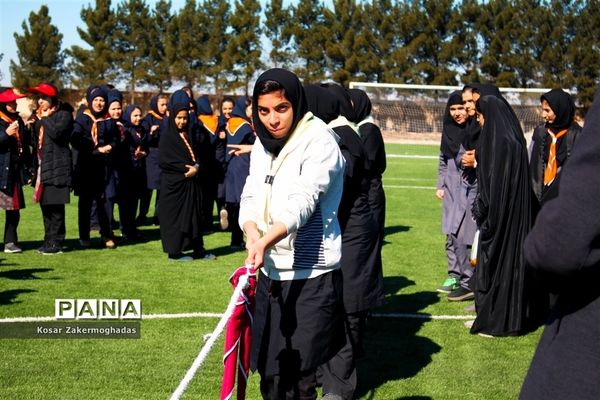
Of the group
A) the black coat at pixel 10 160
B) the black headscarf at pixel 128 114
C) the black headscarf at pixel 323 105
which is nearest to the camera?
the black headscarf at pixel 323 105

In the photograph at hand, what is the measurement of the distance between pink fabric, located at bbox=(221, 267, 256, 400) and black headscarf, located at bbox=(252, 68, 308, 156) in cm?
60

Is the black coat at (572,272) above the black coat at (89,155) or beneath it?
above

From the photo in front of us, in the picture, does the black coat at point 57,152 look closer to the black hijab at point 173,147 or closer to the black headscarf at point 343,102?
the black hijab at point 173,147

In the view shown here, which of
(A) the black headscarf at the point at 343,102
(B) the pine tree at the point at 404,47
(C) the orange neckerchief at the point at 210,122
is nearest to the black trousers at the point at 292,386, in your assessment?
(A) the black headscarf at the point at 343,102

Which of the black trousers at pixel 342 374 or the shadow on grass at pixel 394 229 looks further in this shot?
the shadow on grass at pixel 394 229

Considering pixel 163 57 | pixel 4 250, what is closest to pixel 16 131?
pixel 4 250

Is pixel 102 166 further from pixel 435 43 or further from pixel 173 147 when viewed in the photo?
pixel 435 43

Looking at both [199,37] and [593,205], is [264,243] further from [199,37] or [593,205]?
[199,37]

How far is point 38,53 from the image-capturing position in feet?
225

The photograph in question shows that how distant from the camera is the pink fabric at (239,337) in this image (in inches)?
133

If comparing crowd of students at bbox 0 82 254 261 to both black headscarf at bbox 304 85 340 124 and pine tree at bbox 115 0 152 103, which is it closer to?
black headscarf at bbox 304 85 340 124

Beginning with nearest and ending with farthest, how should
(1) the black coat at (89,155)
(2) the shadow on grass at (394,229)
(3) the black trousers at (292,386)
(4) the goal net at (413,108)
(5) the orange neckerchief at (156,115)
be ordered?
(3) the black trousers at (292,386) < (1) the black coat at (89,155) < (5) the orange neckerchief at (156,115) < (2) the shadow on grass at (394,229) < (4) the goal net at (413,108)

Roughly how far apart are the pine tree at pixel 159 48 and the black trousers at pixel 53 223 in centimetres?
5678

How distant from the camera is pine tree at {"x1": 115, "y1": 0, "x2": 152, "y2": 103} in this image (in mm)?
66938
